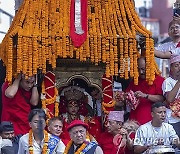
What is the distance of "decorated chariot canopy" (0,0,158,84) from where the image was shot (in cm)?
785

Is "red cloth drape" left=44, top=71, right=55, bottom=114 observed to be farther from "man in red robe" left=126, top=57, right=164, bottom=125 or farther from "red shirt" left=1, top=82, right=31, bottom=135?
"man in red robe" left=126, top=57, right=164, bottom=125

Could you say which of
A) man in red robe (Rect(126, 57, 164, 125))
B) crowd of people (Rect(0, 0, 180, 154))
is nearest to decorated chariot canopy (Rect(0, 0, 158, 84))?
man in red robe (Rect(126, 57, 164, 125))

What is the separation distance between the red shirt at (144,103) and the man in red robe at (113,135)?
26cm

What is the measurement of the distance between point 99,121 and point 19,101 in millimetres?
1392

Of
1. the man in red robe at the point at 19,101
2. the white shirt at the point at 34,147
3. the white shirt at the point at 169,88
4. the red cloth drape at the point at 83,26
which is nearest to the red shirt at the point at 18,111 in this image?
the man in red robe at the point at 19,101

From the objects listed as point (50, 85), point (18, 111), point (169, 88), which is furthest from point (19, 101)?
point (169, 88)

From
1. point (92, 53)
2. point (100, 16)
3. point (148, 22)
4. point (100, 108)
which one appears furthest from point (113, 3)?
point (148, 22)

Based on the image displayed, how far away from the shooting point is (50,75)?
840cm

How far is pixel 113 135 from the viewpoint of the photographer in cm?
802

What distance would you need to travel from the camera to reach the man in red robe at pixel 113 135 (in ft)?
25.2

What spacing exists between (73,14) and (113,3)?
29.5 inches

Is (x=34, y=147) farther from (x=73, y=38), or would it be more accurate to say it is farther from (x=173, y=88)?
(x=173, y=88)

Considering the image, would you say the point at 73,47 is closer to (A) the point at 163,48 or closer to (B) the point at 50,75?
(B) the point at 50,75

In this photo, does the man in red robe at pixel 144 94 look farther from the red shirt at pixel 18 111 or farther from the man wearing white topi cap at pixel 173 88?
the red shirt at pixel 18 111
